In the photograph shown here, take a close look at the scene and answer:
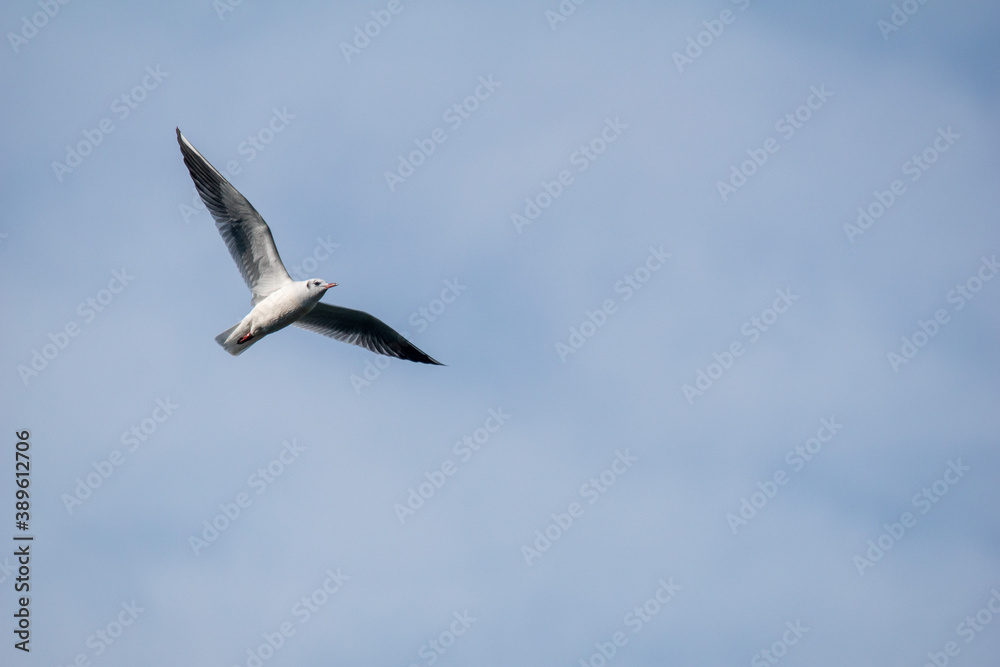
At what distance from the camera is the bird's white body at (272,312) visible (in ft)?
53.9

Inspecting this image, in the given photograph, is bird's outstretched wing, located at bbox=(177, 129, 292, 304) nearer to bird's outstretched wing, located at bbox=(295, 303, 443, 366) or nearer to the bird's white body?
the bird's white body

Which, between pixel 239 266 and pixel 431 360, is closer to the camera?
pixel 239 266

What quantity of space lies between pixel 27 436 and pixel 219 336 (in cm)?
365

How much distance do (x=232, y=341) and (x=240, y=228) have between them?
1652mm

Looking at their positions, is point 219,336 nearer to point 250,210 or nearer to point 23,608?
point 250,210

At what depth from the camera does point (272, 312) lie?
647 inches

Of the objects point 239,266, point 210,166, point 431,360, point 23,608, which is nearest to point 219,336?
point 239,266

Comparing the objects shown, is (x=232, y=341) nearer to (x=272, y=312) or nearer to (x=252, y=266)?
(x=272, y=312)

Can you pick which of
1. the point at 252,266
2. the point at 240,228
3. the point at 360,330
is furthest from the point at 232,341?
the point at 360,330

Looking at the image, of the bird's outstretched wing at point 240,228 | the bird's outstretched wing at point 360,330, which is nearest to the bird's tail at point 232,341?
the bird's outstretched wing at point 240,228

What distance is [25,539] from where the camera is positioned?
56.3 feet

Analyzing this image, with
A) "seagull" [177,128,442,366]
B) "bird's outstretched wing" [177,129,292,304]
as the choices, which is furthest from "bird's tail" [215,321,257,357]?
"bird's outstretched wing" [177,129,292,304]

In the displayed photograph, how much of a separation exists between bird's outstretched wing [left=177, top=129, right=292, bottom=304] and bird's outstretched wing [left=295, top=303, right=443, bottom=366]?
0.96 meters

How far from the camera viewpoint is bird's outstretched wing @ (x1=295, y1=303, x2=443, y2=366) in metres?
18.0
